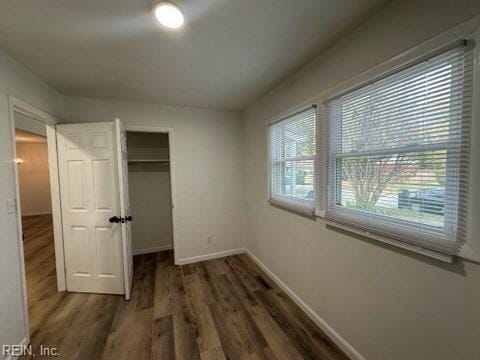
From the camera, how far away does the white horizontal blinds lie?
951 millimetres

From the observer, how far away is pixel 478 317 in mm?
904

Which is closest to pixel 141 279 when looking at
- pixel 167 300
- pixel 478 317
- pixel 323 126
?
pixel 167 300

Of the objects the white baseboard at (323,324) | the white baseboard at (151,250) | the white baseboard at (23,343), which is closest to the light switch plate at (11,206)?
the white baseboard at (23,343)

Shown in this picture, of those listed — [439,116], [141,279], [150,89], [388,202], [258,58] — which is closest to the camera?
[439,116]

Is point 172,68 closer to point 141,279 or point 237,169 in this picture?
point 237,169

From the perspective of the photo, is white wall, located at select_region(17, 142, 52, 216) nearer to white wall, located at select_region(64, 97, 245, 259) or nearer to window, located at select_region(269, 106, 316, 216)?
white wall, located at select_region(64, 97, 245, 259)

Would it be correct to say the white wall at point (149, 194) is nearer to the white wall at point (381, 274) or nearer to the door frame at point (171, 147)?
the door frame at point (171, 147)

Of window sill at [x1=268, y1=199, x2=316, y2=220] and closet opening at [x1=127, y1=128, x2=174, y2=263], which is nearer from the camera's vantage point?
window sill at [x1=268, y1=199, x2=316, y2=220]

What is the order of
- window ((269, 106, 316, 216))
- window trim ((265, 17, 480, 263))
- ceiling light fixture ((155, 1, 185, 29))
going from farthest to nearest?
window ((269, 106, 316, 216))
ceiling light fixture ((155, 1, 185, 29))
window trim ((265, 17, 480, 263))

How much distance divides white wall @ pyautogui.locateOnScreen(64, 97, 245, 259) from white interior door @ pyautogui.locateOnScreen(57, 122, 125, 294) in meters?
0.63

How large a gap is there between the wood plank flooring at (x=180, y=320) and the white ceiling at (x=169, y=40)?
8.02 ft

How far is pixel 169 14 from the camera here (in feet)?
3.96

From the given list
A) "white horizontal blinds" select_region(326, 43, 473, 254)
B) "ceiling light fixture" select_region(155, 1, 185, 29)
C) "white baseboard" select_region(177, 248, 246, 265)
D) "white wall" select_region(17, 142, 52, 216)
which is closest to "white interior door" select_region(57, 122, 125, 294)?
"white baseboard" select_region(177, 248, 246, 265)

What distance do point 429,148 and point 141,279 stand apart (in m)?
3.24
